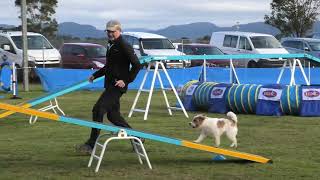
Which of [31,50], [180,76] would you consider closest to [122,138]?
[180,76]

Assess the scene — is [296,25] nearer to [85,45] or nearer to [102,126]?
[85,45]

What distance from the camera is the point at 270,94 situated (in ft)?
48.2

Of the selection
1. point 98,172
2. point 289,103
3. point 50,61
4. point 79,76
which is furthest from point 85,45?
point 98,172

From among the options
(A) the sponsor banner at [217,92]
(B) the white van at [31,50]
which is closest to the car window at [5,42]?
(B) the white van at [31,50]

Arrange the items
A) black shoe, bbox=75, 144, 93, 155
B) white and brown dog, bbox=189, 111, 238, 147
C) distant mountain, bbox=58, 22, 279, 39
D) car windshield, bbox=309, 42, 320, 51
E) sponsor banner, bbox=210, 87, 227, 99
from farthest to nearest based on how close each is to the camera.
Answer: distant mountain, bbox=58, 22, 279, 39, car windshield, bbox=309, 42, 320, 51, sponsor banner, bbox=210, 87, 227, 99, white and brown dog, bbox=189, 111, 238, 147, black shoe, bbox=75, 144, 93, 155

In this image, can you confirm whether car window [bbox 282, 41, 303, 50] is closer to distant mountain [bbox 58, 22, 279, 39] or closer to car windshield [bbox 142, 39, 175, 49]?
car windshield [bbox 142, 39, 175, 49]

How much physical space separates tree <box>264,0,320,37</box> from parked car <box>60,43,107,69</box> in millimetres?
22592

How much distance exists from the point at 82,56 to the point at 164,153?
18712mm

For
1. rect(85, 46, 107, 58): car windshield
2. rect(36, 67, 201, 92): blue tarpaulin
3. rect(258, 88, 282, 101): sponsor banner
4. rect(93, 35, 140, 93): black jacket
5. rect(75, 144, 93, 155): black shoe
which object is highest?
rect(93, 35, 140, 93): black jacket

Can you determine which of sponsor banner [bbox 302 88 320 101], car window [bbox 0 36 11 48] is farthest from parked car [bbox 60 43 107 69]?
sponsor banner [bbox 302 88 320 101]

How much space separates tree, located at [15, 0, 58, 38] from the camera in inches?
1832

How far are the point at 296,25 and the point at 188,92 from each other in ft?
106

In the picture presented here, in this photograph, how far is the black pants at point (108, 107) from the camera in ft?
27.2

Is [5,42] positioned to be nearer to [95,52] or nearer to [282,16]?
[95,52]
